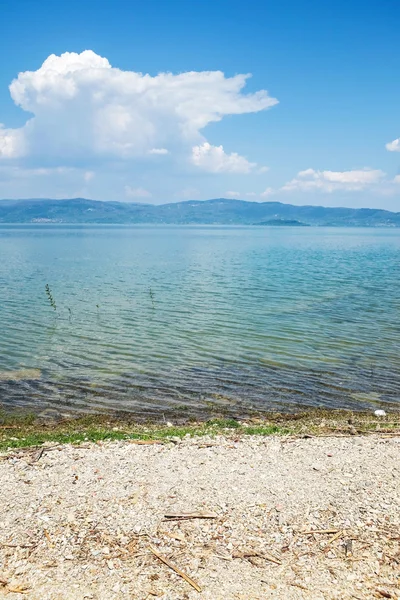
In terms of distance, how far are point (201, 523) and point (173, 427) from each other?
6.18 meters

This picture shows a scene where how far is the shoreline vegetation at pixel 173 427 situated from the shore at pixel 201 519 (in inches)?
14.0

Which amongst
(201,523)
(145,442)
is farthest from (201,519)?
(145,442)

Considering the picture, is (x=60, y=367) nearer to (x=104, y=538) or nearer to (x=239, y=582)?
(x=104, y=538)

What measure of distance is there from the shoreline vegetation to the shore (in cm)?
36

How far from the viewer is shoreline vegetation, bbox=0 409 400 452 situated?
13.7 metres

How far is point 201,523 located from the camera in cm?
924

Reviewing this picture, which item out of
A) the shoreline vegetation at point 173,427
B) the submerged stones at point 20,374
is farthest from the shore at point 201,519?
the submerged stones at point 20,374

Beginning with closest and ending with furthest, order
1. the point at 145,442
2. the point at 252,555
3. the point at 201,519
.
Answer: the point at 252,555 < the point at 201,519 < the point at 145,442

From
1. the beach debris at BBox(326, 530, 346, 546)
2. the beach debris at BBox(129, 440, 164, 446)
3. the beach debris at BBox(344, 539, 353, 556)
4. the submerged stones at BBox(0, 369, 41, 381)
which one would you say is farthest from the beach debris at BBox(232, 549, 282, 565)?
the submerged stones at BBox(0, 369, 41, 381)

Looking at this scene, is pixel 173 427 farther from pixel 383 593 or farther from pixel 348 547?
pixel 383 593

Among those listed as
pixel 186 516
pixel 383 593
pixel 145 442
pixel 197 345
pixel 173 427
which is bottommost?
pixel 173 427

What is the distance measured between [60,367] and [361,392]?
42.6 feet

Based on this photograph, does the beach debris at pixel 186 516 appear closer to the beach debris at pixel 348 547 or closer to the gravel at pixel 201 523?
the gravel at pixel 201 523

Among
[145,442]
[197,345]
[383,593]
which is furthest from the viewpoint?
[197,345]
